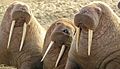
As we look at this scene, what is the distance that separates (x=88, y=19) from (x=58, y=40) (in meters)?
0.87

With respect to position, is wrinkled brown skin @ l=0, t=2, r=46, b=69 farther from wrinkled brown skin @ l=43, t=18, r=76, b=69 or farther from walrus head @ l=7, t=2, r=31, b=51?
Result: wrinkled brown skin @ l=43, t=18, r=76, b=69

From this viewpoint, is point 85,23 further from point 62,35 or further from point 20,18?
point 20,18

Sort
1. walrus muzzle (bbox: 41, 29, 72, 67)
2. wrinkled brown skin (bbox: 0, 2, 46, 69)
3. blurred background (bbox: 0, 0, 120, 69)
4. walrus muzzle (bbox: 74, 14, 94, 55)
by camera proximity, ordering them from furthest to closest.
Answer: blurred background (bbox: 0, 0, 120, 69) < wrinkled brown skin (bbox: 0, 2, 46, 69) < walrus muzzle (bbox: 41, 29, 72, 67) < walrus muzzle (bbox: 74, 14, 94, 55)

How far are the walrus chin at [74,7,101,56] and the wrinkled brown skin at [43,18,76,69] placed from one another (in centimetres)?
46

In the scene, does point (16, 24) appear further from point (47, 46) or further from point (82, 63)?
point (82, 63)

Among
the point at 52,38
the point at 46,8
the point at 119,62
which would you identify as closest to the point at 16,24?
the point at 52,38

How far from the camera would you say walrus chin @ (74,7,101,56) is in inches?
235

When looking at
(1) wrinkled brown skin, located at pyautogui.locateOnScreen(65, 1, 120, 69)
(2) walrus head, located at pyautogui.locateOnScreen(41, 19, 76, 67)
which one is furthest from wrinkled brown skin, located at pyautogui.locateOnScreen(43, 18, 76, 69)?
(1) wrinkled brown skin, located at pyautogui.locateOnScreen(65, 1, 120, 69)

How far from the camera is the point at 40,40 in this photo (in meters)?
7.43

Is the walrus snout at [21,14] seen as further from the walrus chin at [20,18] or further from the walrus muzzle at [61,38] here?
the walrus muzzle at [61,38]

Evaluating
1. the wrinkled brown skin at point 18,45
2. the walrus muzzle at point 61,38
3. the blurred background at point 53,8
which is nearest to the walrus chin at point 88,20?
the walrus muzzle at point 61,38

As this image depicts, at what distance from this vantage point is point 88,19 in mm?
5980

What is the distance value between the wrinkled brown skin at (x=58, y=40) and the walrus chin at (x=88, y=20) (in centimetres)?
46

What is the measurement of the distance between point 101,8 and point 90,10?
32 cm
